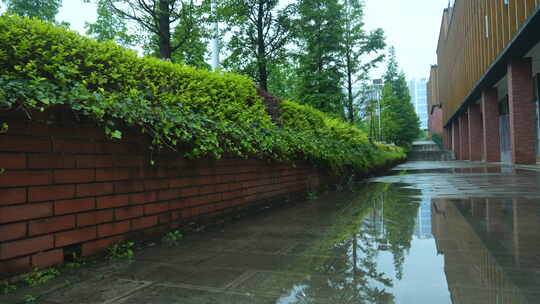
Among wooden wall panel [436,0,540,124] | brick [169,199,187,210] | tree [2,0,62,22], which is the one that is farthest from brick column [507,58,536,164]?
tree [2,0,62,22]

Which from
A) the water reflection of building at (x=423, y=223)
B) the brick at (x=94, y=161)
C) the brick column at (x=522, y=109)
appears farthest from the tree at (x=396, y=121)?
the brick at (x=94, y=161)

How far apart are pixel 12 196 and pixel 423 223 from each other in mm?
4015

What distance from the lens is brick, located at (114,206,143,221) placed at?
3.21 m

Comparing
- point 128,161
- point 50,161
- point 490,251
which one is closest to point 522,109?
point 490,251

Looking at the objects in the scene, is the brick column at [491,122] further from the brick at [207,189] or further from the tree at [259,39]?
→ the brick at [207,189]

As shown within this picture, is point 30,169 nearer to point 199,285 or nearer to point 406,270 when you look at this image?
point 199,285

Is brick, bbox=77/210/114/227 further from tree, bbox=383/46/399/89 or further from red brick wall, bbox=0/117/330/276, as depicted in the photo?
tree, bbox=383/46/399/89

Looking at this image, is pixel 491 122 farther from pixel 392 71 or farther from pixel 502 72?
pixel 392 71

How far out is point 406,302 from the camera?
210 cm

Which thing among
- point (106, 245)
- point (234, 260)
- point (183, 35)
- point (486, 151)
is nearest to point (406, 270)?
point (234, 260)

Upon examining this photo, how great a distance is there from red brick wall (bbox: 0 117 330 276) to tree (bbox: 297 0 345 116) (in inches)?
597

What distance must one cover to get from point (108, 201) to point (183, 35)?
11.0 meters

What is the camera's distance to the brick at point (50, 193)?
253cm

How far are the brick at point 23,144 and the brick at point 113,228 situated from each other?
0.79 m
